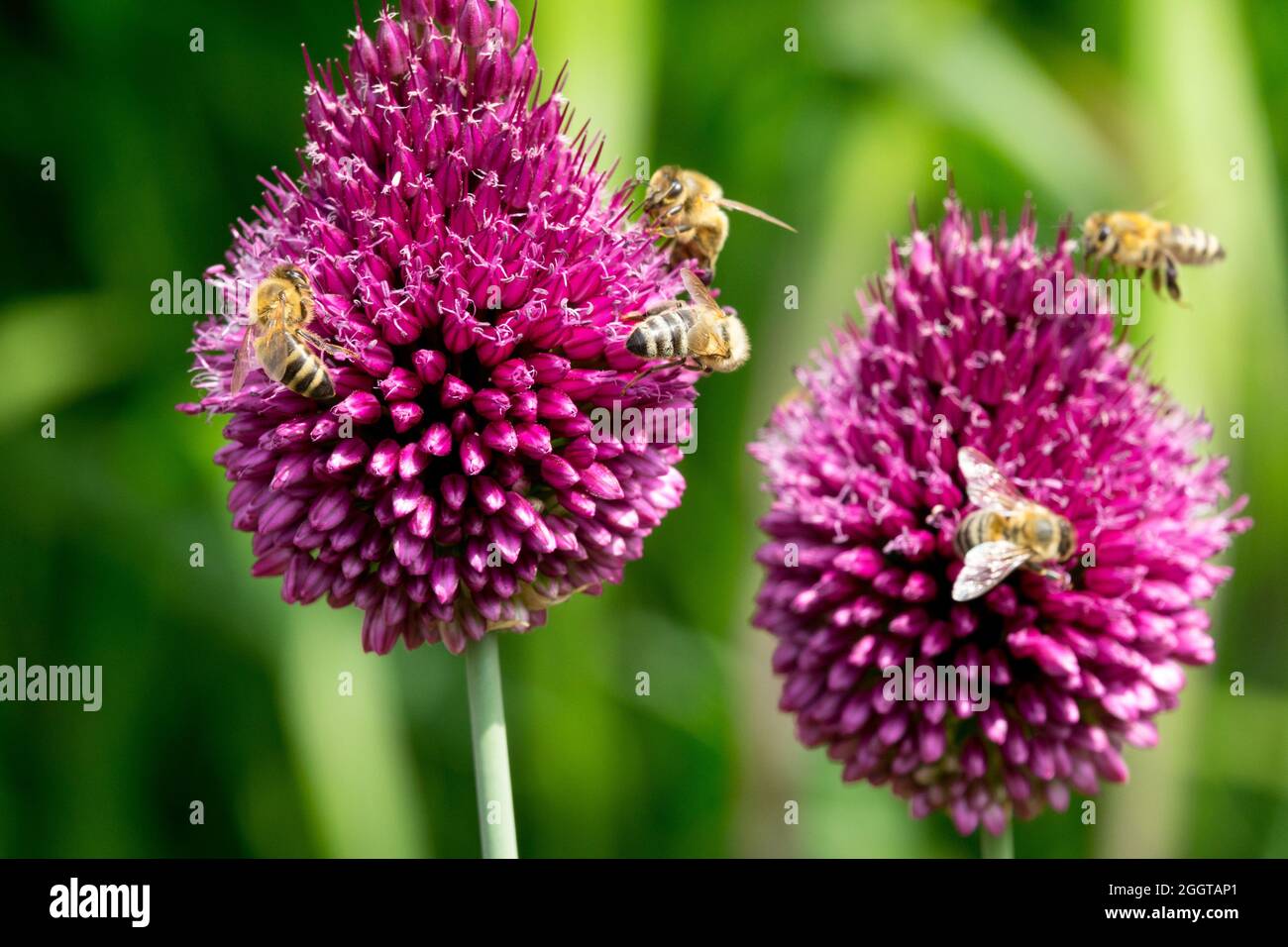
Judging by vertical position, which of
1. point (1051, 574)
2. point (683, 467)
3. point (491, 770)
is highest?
point (683, 467)

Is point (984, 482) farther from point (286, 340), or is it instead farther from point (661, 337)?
point (286, 340)

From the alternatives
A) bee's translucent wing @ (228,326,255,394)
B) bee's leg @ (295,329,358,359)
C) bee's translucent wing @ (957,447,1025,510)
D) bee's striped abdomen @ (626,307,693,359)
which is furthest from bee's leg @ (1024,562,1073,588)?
bee's translucent wing @ (228,326,255,394)

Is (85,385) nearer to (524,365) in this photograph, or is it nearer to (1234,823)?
(524,365)

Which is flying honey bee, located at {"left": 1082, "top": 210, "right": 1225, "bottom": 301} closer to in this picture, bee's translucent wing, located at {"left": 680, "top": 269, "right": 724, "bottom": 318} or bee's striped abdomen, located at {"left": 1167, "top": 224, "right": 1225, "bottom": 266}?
bee's striped abdomen, located at {"left": 1167, "top": 224, "right": 1225, "bottom": 266}

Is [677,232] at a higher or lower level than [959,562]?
higher

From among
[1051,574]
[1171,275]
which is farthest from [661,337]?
[1171,275]

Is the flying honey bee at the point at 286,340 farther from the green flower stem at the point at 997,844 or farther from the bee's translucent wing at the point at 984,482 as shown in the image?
Result: the green flower stem at the point at 997,844
